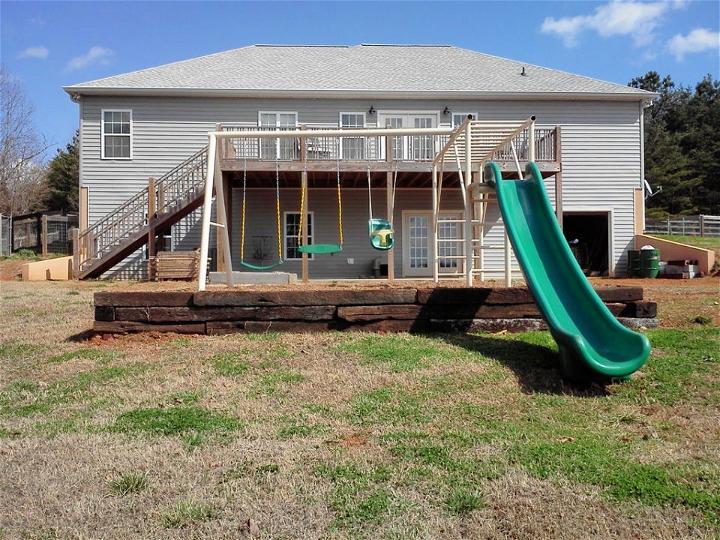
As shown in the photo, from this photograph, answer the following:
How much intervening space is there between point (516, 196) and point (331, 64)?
16160 millimetres

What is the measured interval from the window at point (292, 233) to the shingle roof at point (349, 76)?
3.89 m

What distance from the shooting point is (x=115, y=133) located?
18578 mm

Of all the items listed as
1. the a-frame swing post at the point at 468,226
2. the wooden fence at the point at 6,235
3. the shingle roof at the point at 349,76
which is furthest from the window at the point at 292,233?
the wooden fence at the point at 6,235

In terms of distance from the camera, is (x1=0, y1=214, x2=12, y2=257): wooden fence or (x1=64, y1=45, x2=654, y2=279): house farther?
(x1=0, y1=214, x2=12, y2=257): wooden fence

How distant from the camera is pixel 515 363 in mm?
5477

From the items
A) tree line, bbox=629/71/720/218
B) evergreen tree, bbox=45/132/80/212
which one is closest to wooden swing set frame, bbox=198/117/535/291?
tree line, bbox=629/71/720/218

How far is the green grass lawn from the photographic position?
2.81m

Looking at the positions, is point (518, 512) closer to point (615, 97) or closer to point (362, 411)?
point (362, 411)

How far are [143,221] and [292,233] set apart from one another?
15.4 feet

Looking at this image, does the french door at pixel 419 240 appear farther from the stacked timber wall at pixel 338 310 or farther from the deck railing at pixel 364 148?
the stacked timber wall at pixel 338 310

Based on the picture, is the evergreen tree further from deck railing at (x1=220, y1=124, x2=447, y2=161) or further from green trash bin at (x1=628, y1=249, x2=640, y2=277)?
green trash bin at (x1=628, y1=249, x2=640, y2=277)

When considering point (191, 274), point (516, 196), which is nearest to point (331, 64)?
point (191, 274)

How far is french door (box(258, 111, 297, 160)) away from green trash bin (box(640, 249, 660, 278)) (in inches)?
441

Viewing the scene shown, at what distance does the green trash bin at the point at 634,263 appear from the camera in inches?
742
